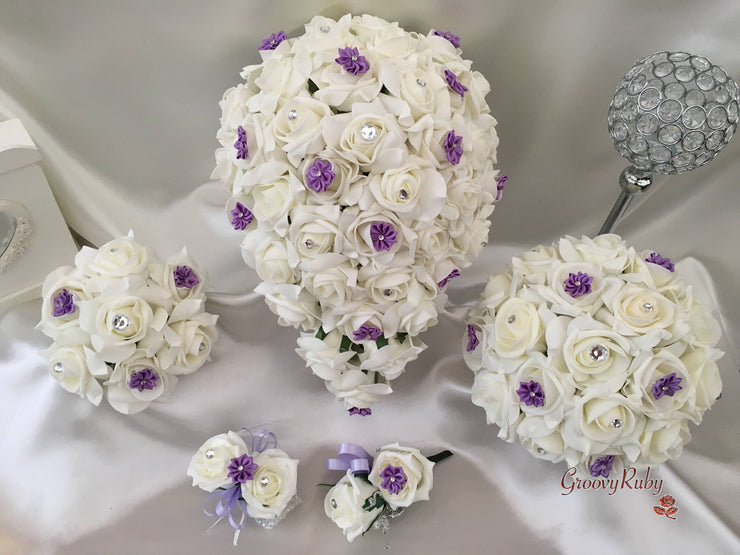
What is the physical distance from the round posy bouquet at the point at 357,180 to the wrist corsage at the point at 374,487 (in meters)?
0.13

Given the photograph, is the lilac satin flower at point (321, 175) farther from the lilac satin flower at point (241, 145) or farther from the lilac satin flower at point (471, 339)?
the lilac satin flower at point (471, 339)

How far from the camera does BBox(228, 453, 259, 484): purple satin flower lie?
0.96 meters

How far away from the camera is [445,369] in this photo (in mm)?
1243

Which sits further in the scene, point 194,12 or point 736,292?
point 736,292

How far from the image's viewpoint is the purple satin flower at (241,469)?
0.96 meters

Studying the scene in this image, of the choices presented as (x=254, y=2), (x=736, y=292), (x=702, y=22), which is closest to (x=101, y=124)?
(x=254, y=2)

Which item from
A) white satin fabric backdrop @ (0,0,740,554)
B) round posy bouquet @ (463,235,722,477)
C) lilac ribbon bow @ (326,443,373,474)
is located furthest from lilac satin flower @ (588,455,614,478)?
lilac ribbon bow @ (326,443,373,474)

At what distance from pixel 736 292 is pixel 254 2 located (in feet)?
4.15

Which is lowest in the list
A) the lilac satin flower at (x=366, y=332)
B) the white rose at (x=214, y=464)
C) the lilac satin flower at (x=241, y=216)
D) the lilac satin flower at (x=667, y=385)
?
the white rose at (x=214, y=464)

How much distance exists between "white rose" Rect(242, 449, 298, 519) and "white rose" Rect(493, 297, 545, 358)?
0.41 meters

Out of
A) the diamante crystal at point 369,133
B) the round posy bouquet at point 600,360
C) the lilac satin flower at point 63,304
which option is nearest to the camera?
the diamante crystal at point 369,133

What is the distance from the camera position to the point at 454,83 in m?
0.90

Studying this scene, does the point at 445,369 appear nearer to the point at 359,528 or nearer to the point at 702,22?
the point at 359,528

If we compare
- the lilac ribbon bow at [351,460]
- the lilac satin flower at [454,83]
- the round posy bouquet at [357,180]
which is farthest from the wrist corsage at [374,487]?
the lilac satin flower at [454,83]
